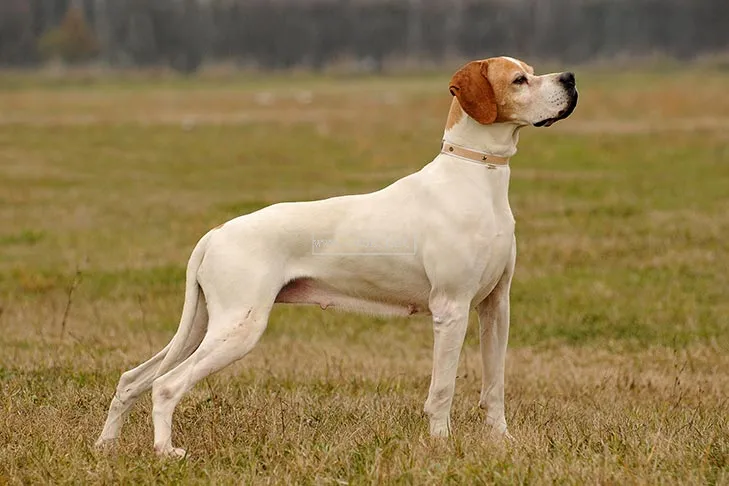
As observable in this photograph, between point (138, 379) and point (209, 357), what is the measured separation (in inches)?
22.9

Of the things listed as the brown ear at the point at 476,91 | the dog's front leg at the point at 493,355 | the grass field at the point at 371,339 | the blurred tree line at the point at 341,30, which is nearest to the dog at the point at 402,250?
the brown ear at the point at 476,91

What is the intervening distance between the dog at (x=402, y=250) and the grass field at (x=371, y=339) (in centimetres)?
44

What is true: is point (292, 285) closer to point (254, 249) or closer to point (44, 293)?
point (254, 249)

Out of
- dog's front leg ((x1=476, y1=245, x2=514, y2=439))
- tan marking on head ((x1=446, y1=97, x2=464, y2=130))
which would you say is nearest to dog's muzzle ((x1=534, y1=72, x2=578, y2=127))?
tan marking on head ((x1=446, y1=97, x2=464, y2=130))

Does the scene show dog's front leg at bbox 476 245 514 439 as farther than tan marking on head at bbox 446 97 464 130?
Yes

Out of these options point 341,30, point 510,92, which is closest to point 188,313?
point 510,92

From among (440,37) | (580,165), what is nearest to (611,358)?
(580,165)

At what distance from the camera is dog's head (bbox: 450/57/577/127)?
630 centimetres

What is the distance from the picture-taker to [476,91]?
20.7 ft

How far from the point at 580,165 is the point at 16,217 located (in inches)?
465

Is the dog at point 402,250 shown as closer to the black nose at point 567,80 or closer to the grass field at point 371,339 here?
the black nose at point 567,80

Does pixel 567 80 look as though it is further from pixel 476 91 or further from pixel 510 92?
pixel 476 91

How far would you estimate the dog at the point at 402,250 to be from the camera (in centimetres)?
625

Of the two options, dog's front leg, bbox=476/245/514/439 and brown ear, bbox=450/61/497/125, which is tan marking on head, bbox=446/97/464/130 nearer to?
brown ear, bbox=450/61/497/125
